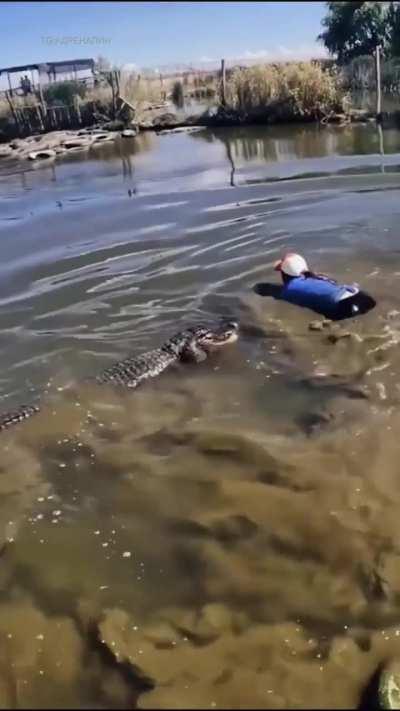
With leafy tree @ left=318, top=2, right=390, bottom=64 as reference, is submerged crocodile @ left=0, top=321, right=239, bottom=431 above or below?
below

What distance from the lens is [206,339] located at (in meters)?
7.61

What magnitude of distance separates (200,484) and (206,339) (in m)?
2.50

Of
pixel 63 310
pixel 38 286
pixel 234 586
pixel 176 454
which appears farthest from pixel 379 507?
pixel 38 286

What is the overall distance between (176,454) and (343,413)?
150 cm

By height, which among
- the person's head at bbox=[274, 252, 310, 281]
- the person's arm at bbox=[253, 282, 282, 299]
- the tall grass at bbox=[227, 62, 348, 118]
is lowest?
the person's arm at bbox=[253, 282, 282, 299]

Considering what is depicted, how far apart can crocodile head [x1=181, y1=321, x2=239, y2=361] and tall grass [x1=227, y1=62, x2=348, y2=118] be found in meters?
22.4

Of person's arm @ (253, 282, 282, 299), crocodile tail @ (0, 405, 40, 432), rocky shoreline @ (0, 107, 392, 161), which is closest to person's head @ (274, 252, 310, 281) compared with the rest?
person's arm @ (253, 282, 282, 299)

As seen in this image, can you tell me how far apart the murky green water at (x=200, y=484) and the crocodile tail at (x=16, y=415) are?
0.31ft

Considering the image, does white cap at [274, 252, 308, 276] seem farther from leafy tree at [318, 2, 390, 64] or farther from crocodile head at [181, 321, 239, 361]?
leafy tree at [318, 2, 390, 64]

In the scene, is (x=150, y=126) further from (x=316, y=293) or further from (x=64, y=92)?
(x=316, y=293)

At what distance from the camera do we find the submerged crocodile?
6.95 metres

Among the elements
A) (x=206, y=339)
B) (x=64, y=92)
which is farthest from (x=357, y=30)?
(x=206, y=339)

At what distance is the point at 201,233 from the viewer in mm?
11969

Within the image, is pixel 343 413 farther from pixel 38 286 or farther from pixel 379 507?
pixel 38 286
